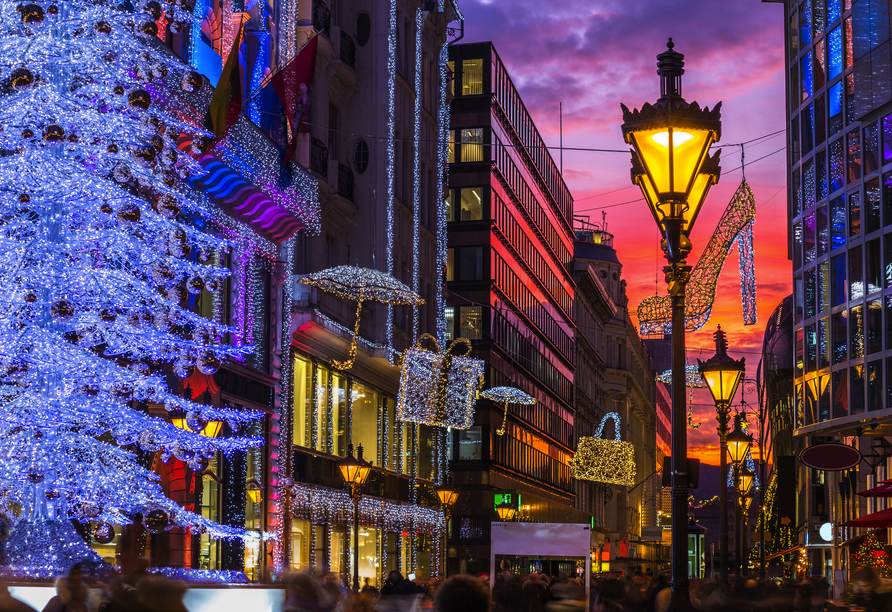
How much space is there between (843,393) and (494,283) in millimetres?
31908

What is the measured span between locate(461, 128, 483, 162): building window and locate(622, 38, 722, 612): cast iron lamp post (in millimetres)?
58414

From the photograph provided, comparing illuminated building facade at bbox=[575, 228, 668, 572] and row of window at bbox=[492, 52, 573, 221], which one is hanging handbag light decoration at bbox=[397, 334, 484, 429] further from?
illuminated building facade at bbox=[575, 228, 668, 572]

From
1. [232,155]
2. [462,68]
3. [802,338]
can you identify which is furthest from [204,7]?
[462,68]

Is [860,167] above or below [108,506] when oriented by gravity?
above

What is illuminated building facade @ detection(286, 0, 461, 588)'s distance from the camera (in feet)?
112

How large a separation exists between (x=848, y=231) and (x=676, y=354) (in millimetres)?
29111

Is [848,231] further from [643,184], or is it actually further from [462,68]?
[462,68]

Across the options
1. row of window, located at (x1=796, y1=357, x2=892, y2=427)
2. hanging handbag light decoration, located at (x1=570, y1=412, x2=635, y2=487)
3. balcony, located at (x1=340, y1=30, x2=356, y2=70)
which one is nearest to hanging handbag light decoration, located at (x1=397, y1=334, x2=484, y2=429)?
balcony, located at (x1=340, y1=30, x2=356, y2=70)

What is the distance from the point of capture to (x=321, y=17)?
1371 inches

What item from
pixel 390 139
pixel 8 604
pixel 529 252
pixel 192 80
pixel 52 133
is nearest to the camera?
pixel 8 604

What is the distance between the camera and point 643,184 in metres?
10.2

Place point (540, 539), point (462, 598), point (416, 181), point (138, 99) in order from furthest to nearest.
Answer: point (416, 181)
point (540, 539)
point (138, 99)
point (462, 598)

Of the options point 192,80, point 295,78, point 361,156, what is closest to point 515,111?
point 361,156

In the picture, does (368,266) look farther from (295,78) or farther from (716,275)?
(716,275)
